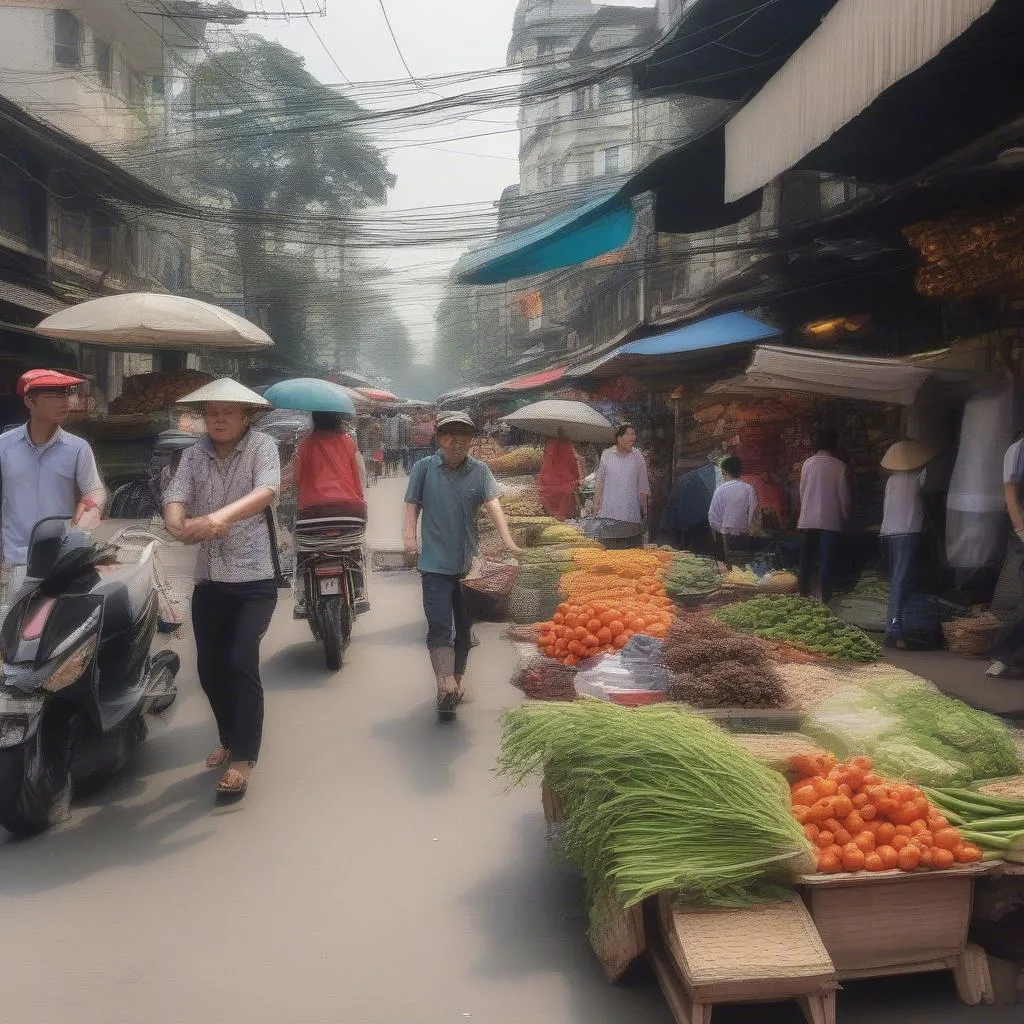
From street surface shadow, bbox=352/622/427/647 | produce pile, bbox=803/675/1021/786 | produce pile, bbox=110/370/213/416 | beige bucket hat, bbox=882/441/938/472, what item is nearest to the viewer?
produce pile, bbox=803/675/1021/786

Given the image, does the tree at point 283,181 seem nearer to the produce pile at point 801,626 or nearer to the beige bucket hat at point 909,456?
the beige bucket hat at point 909,456

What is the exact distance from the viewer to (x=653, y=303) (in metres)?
28.9

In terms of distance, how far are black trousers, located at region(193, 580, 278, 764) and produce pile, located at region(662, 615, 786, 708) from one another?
6.69ft

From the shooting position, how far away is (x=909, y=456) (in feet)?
27.4

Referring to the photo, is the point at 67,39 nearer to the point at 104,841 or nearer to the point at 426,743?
the point at 426,743

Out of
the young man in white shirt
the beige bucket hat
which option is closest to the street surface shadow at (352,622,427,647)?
the young man in white shirt

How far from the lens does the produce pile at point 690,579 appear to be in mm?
7859

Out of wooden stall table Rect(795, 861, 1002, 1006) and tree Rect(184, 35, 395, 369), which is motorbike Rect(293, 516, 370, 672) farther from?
tree Rect(184, 35, 395, 369)

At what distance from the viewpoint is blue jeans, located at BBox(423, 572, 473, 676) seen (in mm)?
6020

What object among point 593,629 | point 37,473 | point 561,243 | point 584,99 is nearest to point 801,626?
point 593,629

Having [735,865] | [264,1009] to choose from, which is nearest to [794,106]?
[735,865]

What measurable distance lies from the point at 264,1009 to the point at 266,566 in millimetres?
2334

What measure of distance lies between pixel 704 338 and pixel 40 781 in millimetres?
10007

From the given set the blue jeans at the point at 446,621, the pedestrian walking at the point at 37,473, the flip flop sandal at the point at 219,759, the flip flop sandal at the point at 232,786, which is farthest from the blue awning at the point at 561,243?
the flip flop sandal at the point at 232,786
